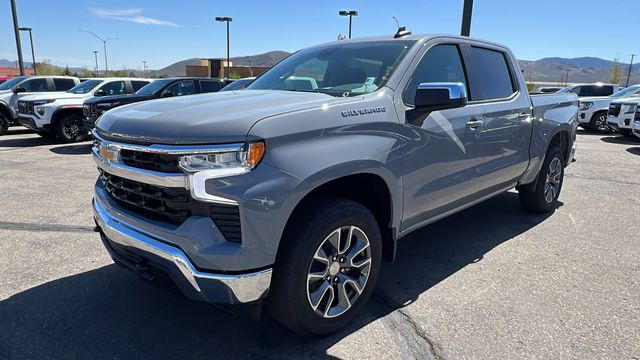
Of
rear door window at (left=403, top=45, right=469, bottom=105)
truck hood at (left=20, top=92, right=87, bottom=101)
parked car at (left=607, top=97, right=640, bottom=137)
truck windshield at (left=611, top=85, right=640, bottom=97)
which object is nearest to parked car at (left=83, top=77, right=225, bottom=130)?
truck hood at (left=20, top=92, right=87, bottom=101)

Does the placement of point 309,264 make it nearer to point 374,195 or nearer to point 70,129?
point 374,195

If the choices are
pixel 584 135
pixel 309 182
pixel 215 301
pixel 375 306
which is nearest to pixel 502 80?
pixel 375 306

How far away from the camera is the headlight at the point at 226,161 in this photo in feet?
7.36

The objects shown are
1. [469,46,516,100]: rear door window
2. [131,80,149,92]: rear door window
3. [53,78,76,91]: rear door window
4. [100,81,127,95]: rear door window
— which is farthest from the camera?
[53,78,76,91]: rear door window

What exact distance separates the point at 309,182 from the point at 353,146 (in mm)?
413

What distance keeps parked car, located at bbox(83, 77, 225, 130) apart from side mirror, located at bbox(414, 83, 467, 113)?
8327mm

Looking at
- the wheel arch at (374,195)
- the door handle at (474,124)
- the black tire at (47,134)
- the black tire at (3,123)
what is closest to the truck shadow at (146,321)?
the wheel arch at (374,195)

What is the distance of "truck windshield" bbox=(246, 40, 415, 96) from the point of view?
3.23 m

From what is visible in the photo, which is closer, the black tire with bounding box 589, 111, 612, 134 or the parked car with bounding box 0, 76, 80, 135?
the parked car with bounding box 0, 76, 80, 135

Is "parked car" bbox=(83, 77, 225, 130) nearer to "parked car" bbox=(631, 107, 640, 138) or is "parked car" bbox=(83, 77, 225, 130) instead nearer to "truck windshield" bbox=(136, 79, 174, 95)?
"truck windshield" bbox=(136, 79, 174, 95)

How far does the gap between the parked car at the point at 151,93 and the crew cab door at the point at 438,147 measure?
26.1ft

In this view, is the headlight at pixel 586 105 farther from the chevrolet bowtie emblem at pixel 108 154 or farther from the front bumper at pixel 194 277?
the chevrolet bowtie emblem at pixel 108 154

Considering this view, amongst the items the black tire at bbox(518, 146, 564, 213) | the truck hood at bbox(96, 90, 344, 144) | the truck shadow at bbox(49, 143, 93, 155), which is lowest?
the truck shadow at bbox(49, 143, 93, 155)

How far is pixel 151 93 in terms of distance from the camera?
35.5 feet
